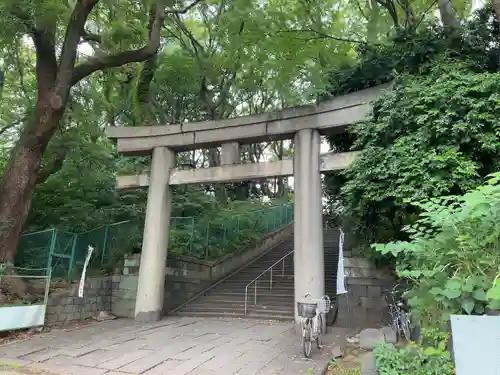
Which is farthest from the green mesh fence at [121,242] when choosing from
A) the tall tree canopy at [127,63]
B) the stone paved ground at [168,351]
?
the stone paved ground at [168,351]

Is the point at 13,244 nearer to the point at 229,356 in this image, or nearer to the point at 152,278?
the point at 152,278

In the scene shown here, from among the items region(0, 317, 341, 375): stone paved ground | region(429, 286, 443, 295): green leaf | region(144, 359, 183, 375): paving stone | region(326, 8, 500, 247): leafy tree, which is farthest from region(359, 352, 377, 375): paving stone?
region(144, 359, 183, 375): paving stone

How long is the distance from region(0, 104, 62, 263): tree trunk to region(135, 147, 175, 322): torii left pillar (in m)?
2.88

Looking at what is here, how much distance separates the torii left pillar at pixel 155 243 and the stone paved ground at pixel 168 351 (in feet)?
2.76

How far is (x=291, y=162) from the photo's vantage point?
9.67m

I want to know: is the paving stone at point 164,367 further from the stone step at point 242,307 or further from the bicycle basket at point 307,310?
the stone step at point 242,307

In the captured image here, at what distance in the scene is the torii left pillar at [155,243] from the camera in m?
9.91

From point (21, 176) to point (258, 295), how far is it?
7.18 meters

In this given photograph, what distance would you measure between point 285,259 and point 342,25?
26.9 ft

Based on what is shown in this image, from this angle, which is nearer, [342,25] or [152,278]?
[152,278]

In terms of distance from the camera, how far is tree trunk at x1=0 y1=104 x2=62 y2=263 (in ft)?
27.9

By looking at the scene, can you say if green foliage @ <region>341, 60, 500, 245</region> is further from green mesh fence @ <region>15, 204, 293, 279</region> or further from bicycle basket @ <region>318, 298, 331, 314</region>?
green mesh fence @ <region>15, 204, 293, 279</region>

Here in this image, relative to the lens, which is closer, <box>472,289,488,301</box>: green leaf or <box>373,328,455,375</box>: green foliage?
<box>472,289,488,301</box>: green leaf

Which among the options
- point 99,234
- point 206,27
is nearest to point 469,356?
point 99,234
